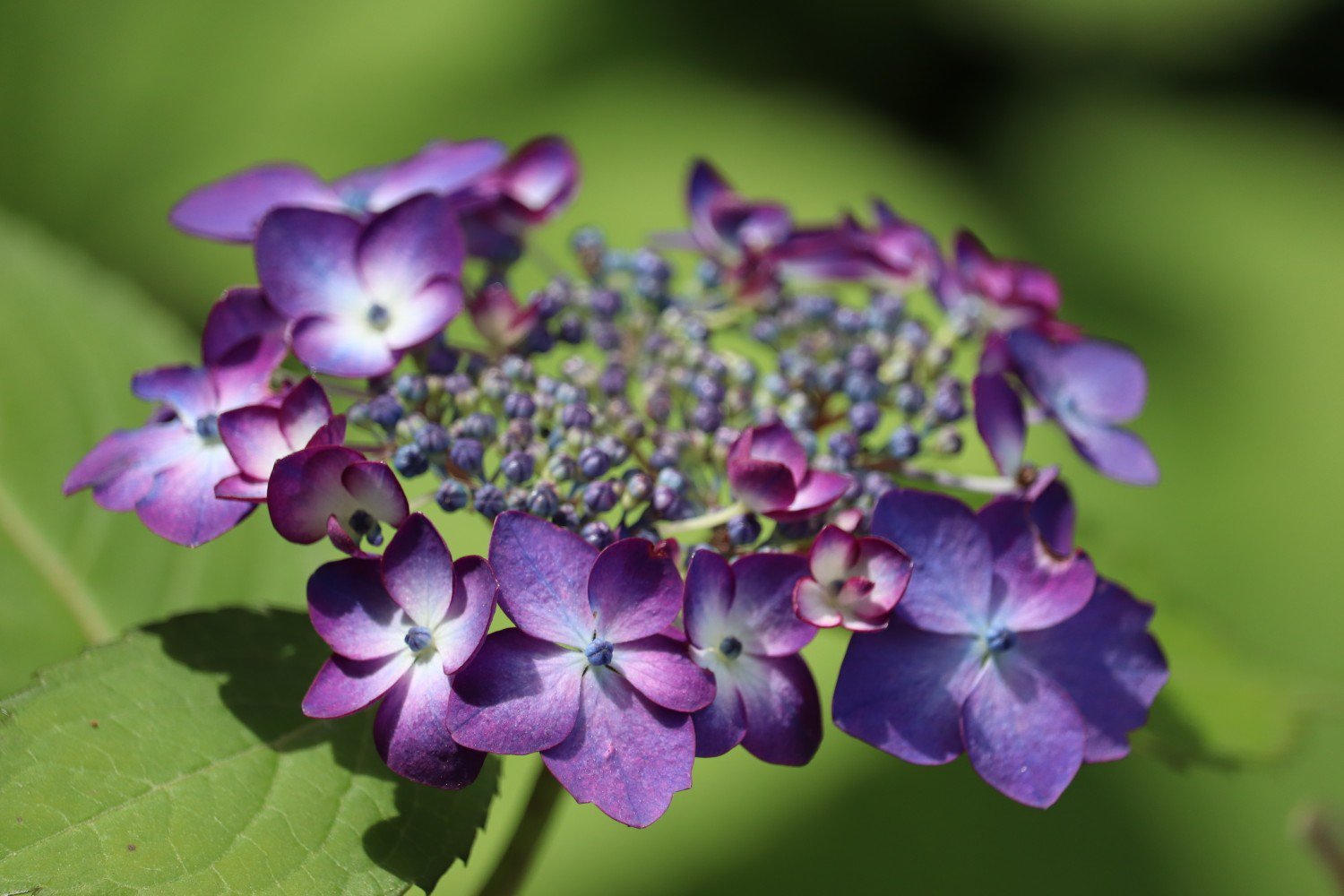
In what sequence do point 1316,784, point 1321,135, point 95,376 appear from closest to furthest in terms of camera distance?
point 95,376 < point 1316,784 < point 1321,135

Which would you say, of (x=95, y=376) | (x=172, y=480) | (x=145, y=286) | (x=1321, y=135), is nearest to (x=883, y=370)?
(x=172, y=480)

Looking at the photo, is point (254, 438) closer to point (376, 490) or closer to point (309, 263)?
point (376, 490)

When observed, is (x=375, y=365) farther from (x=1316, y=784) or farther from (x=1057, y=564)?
(x=1316, y=784)

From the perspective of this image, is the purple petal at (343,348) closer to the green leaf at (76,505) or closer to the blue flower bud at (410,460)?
the blue flower bud at (410,460)

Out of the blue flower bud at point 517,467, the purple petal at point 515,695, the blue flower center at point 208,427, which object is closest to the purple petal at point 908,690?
the purple petal at point 515,695

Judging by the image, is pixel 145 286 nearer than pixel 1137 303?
Yes

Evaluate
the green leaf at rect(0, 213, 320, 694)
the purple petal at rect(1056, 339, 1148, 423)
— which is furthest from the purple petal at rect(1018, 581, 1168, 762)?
the green leaf at rect(0, 213, 320, 694)

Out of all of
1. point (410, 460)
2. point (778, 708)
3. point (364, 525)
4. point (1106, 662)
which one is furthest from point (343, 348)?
point (1106, 662)
